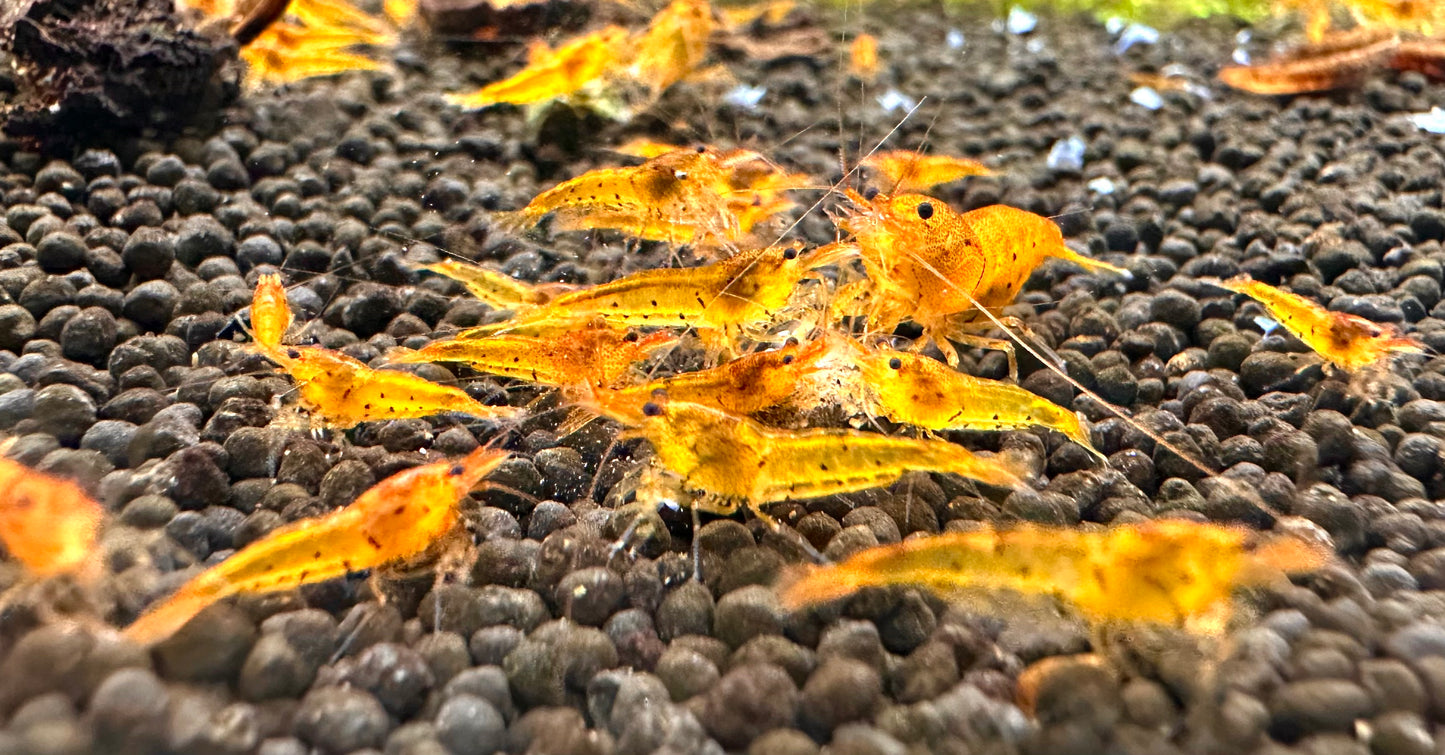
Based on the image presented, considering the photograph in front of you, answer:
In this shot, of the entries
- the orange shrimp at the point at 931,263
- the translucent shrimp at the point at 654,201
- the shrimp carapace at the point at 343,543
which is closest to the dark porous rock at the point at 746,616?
the shrimp carapace at the point at 343,543

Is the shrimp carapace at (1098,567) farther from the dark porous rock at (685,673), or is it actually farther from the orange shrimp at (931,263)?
the orange shrimp at (931,263)

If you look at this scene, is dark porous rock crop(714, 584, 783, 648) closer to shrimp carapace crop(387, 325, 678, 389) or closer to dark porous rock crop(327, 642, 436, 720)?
dark porous rock crop(327, 642, 436, 720)

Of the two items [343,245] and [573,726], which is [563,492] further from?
[343,245]

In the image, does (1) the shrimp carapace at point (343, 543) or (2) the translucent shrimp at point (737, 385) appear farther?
(2) the translucent shrimp at point (737, 385)

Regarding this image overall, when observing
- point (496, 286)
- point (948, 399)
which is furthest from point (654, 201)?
point (948, 399)

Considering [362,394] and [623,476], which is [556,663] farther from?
[362,394]

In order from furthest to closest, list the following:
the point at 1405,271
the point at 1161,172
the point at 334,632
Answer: the point at 1161,172, the point at 1405,271, the point at 334,632

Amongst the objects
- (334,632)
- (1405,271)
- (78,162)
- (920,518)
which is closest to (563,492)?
(334,632)
